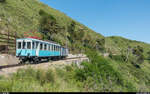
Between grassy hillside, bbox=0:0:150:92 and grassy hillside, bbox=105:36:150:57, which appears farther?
grassy hillside, bbox=105:36:150:57

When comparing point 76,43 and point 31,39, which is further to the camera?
point 76,43

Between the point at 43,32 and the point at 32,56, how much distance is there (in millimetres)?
27334

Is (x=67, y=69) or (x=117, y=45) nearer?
(x=67, y=69)

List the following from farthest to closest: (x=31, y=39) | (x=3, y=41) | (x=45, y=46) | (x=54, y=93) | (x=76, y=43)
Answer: (x=76, y=43) < (x=3, y=41) < (x=45, y=46) < (x=31, y=39) < (x=54, y=93)

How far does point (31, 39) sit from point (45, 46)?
2593mm

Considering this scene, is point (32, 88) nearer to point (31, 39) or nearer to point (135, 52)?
point (31, 39)

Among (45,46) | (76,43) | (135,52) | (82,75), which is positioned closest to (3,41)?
(45,46)

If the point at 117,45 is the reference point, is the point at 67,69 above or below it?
below

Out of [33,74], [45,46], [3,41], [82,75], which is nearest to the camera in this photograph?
[33,74]

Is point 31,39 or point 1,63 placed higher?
point 31,39

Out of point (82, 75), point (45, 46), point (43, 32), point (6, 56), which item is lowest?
point (82, 75)

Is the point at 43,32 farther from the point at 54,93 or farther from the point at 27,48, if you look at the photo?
the point at 54,93

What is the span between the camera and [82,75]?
1150 cm

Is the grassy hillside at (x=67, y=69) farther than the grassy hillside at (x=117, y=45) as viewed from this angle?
No
